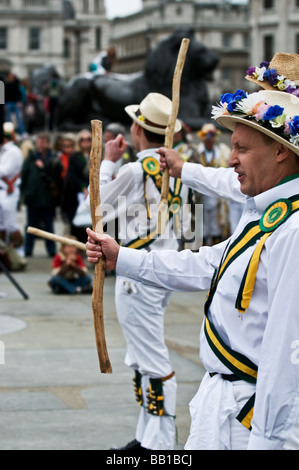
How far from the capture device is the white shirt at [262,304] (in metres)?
2.63

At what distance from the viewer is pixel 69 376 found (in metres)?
6.53

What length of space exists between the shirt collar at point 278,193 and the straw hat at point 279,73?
397 millimetres

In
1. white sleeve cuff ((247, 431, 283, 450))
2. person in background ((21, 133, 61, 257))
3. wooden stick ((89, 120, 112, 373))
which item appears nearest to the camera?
white sleeve cuff ((247, 431, 283, 450))

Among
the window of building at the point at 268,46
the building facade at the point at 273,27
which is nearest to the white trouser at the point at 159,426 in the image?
the building facade at the point at 273,27

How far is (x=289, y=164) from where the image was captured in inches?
114

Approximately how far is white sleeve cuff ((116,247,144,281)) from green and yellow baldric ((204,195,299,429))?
30 cm

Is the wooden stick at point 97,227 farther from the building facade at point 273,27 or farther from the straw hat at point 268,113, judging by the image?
the building facade at point 273,27

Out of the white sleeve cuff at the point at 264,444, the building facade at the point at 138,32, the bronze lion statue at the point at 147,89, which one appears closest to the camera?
the white sleeve cuff at the point at 264,444

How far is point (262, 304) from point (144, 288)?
2.18 meters

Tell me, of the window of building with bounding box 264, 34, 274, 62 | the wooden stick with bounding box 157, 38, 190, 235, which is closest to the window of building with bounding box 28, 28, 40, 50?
the window of building with bounding box 264, 34, 274, 62

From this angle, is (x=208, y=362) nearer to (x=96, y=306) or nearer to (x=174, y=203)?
(x=96, y=306)

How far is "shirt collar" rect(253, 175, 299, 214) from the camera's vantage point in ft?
9.41

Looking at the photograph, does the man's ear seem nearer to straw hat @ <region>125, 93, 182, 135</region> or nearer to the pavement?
straw hat @ <region>125, 93, 182, 135</region>

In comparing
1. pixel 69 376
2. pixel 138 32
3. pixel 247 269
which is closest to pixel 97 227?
pixel 247 269
